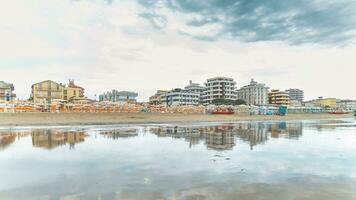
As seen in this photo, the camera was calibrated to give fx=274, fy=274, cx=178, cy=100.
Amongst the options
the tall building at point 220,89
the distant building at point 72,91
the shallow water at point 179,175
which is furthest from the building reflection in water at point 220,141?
the tall building at point 220,89

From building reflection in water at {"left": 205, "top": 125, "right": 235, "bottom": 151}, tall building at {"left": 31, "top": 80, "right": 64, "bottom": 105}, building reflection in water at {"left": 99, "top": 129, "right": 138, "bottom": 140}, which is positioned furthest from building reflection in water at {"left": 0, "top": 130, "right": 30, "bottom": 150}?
tall building at {"left": 31, "top": 80, "right": 64, "bottom": 105}

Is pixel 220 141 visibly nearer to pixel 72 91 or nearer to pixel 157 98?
pixel 72 91

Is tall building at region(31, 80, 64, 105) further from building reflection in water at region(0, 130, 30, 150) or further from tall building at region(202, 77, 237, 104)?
building reflection in water at region(0, 130, 30, 150)

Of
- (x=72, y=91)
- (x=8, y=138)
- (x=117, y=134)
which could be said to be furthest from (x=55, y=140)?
(x=72, y=91)

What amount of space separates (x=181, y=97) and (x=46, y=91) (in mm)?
59241

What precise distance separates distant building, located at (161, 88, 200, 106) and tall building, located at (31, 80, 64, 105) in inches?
1950

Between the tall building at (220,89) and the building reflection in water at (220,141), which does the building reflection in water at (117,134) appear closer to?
the building reflection in water at (220,141)

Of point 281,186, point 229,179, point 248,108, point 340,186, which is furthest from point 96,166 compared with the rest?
point 248,108

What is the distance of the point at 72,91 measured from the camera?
110 meters

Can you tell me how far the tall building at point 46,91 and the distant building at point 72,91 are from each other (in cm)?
667

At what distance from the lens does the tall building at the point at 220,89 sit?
443ft

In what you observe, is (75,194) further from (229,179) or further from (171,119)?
(171,119)

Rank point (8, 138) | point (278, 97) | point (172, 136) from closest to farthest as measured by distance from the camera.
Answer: point (8, 138), point (172, 136), point (278, 97)

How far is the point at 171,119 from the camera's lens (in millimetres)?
58312
